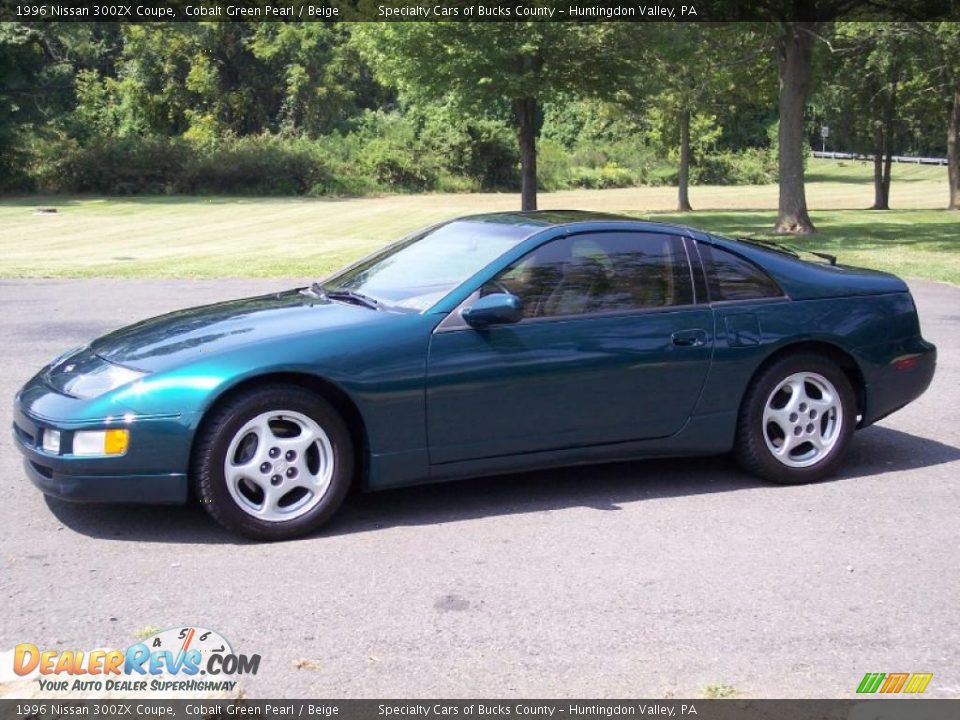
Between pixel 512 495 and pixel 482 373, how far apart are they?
839 millimetres

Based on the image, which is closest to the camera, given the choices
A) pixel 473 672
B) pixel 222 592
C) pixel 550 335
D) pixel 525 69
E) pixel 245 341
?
pixel 473 672

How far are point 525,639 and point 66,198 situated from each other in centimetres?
4480

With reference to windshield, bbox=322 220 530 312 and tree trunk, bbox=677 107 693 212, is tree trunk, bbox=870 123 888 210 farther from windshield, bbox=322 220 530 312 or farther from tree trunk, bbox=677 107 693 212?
windshield, bbox=322 220 530 312

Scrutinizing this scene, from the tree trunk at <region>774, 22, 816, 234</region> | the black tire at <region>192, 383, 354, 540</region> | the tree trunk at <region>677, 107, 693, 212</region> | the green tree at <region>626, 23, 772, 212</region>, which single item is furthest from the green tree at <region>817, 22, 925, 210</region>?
the black tire at <region>192, 383, 354, 540</region>

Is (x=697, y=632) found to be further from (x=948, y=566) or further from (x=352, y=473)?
(x=352, y=473)

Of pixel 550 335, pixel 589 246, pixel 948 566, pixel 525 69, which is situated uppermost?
pixel 525 69

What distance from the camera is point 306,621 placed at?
13.5 ft

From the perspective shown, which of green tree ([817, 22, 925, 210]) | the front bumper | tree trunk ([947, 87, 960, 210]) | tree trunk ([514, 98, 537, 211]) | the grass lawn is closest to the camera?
the front bumper

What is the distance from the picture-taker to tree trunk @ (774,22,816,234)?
2462 cm

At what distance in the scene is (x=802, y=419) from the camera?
596cm

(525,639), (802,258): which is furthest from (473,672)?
(802,258)

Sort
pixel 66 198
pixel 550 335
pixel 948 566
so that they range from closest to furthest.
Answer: pixel 948 566 → pixel 550 335 → pixel 66 198

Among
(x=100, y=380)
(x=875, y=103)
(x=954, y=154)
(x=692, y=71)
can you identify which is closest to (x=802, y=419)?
(x=100, y=380)

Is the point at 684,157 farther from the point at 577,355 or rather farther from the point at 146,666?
the point at 146,666
